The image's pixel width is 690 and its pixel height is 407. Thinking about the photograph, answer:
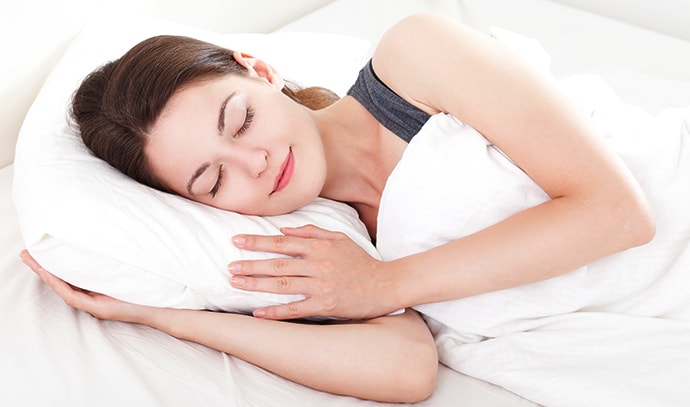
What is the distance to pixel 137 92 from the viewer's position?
124 centimetres

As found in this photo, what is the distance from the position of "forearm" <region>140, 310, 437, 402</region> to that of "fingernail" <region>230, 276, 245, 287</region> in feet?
0.17

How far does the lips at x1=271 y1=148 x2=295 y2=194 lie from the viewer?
124cm

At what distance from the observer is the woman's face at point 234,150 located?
1211 mm

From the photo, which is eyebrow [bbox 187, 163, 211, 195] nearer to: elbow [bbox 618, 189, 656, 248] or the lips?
the lips

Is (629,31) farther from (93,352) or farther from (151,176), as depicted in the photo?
(93,352)

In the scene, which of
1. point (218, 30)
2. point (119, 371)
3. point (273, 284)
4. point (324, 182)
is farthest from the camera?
point (218, 30)

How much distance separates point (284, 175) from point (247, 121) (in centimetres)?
10

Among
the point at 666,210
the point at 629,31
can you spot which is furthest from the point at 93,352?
the point at 629,31

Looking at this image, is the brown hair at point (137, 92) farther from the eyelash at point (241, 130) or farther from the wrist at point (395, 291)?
the wrist at point (395, 291)

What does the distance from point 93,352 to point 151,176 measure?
0.30m

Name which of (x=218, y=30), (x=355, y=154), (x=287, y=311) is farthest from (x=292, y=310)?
(x=218, y=30)

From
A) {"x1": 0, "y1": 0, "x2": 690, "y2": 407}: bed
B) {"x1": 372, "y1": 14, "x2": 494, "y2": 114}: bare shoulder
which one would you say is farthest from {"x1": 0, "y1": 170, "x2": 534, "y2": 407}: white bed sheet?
{"x1": 372, "y1": 14, "x2": 494, "y2": 114}: bare shoulder

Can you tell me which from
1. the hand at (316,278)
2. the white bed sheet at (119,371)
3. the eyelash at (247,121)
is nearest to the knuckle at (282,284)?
the hand at (316,278)

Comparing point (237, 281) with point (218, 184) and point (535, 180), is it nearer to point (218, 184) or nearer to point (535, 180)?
point (218, 184)
